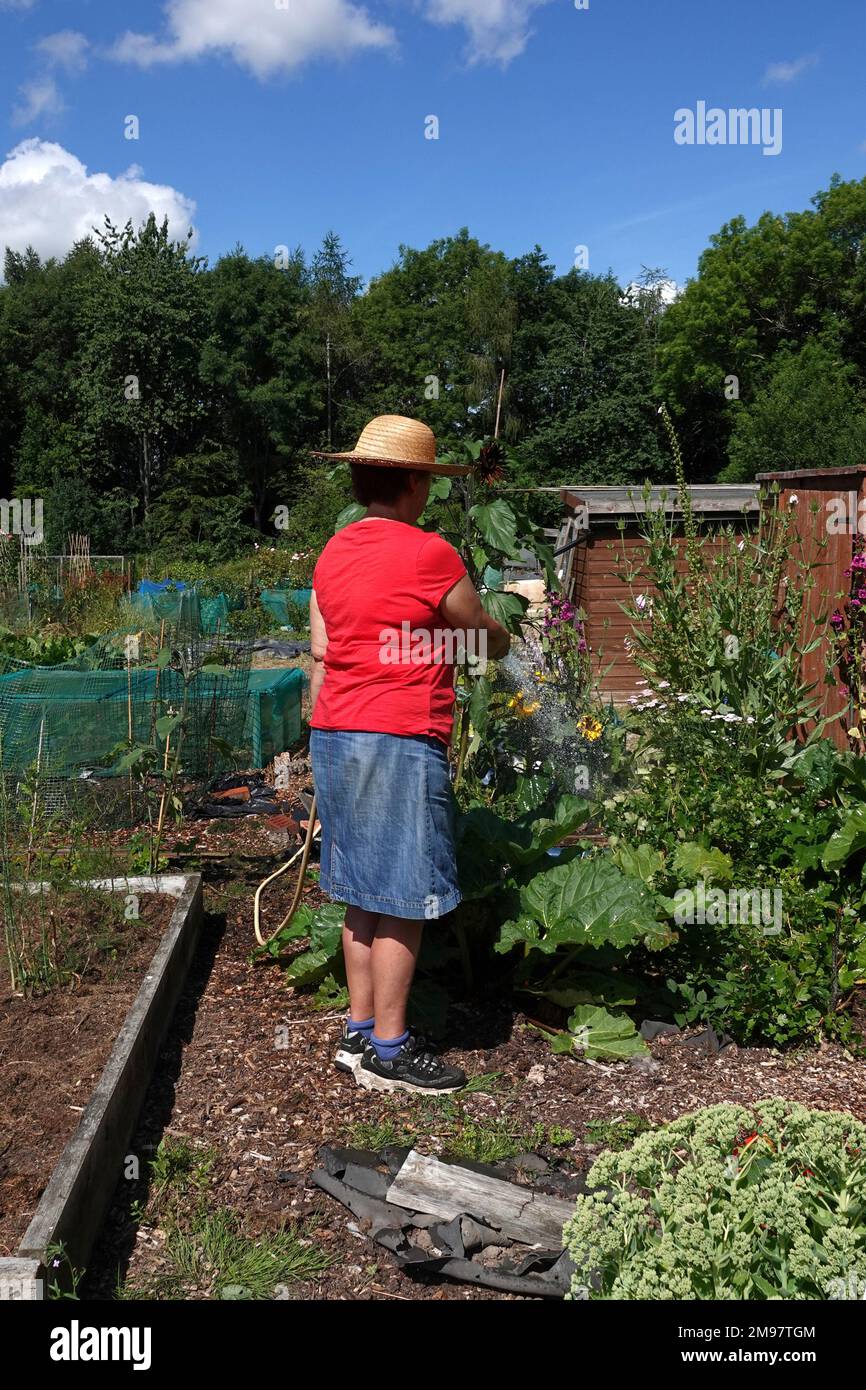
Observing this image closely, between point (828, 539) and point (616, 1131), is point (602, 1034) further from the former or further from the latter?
point (828, 539)

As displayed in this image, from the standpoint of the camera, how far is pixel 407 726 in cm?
319

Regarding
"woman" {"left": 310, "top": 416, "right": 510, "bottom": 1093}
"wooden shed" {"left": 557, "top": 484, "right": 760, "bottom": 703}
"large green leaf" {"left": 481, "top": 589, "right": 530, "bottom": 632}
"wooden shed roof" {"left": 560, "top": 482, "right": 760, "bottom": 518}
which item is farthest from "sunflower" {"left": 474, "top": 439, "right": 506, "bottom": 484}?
"wooden shed" {"left": 557, "top": 484, "right": 760, "bottom": 703}

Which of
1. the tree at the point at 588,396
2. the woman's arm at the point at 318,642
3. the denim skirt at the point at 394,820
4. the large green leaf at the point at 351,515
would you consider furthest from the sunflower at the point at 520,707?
the tree at the point at 588,396

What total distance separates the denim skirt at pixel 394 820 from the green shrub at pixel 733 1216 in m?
1.25

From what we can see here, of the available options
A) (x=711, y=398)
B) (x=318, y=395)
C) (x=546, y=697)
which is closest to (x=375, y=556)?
(x=546, y=697)

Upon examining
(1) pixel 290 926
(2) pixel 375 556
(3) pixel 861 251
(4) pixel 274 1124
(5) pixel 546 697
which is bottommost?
(4) pixel 274 1124

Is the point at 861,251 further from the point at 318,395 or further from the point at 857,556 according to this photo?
the point at 857,556

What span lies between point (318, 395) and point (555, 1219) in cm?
3871

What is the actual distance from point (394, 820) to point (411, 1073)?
0.73m

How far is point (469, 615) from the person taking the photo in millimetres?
3176

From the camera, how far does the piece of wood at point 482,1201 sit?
2.65 m

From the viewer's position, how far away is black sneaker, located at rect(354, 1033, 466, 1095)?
334 centimetres

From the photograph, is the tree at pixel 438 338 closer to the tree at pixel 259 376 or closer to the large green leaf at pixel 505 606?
the tree at pixel 259 376

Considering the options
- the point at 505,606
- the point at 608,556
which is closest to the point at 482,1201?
the point at 505,606
